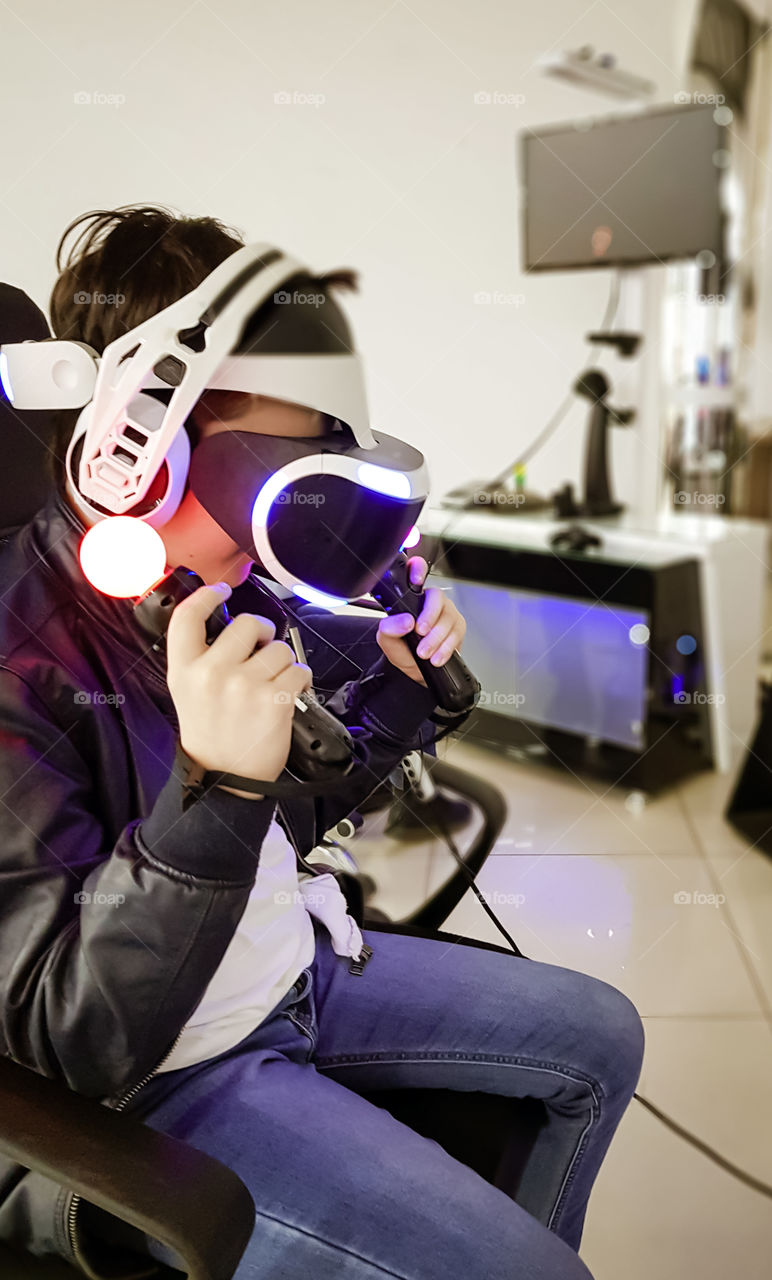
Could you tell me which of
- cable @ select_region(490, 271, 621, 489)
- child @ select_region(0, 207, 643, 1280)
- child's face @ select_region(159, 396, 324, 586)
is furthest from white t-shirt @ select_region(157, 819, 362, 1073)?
cable @ select_region(490, 271, 621, 489)

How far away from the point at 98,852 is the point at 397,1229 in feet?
1.17

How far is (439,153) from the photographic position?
3.09ft

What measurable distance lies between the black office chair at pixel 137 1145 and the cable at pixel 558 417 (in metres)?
0.55

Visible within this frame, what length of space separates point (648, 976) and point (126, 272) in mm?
882

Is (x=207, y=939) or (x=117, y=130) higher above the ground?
(x=117, y=130)

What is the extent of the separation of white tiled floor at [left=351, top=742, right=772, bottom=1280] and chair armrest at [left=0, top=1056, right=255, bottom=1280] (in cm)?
37

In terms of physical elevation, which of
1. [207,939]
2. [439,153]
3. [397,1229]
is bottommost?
[397,1229]

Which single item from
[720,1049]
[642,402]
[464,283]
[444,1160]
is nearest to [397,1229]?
[444,1160]

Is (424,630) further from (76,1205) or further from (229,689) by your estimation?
(76,1205)

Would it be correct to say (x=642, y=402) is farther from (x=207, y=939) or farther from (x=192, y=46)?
(x=207, y=939)

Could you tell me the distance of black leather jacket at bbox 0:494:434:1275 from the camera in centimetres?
67

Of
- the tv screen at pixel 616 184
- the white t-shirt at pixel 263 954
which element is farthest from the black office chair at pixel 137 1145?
the tv screen at pixel 616 184

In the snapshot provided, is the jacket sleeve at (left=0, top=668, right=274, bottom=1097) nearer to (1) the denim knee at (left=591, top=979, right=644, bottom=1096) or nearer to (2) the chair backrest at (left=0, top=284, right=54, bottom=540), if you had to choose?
(2) the chair backrest at (left=0, top=284, right=54, bottom=540)

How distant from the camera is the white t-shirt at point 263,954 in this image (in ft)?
2.59
